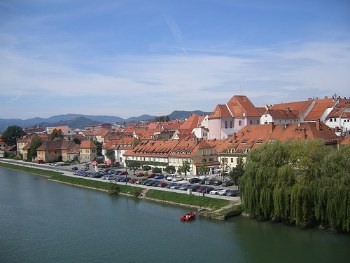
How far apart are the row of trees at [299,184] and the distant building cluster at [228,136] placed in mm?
9869

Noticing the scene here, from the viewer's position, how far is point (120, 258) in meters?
22.0

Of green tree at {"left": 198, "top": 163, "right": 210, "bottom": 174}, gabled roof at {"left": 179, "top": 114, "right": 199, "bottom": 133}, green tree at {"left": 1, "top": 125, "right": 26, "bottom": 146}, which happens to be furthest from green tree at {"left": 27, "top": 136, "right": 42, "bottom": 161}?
green tree at {"left": 198, "top": 163, "right": 210, "bottom": 174}

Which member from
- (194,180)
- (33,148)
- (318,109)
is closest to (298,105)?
(318,109)

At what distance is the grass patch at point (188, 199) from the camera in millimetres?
30870

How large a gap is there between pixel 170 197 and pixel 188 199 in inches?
79.2

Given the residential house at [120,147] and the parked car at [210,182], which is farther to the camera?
the residential house at [120,147]

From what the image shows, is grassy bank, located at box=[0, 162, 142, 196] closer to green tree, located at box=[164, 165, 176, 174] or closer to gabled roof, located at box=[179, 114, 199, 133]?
green tree, located at box=[164, 165, 176, 174]

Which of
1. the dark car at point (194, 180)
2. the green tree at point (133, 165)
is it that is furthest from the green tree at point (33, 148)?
the dark car at point (194, 180)

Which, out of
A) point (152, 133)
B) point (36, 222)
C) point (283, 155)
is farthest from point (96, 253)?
point (152, 133)

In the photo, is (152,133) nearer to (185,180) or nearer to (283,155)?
(185,180)

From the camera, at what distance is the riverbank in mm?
28984

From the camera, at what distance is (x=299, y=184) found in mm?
24844

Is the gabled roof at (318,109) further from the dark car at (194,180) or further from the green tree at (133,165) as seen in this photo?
the green tree at (133,165)

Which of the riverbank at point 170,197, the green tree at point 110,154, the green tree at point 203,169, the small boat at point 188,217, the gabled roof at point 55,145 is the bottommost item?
the small boat at point 188,217
